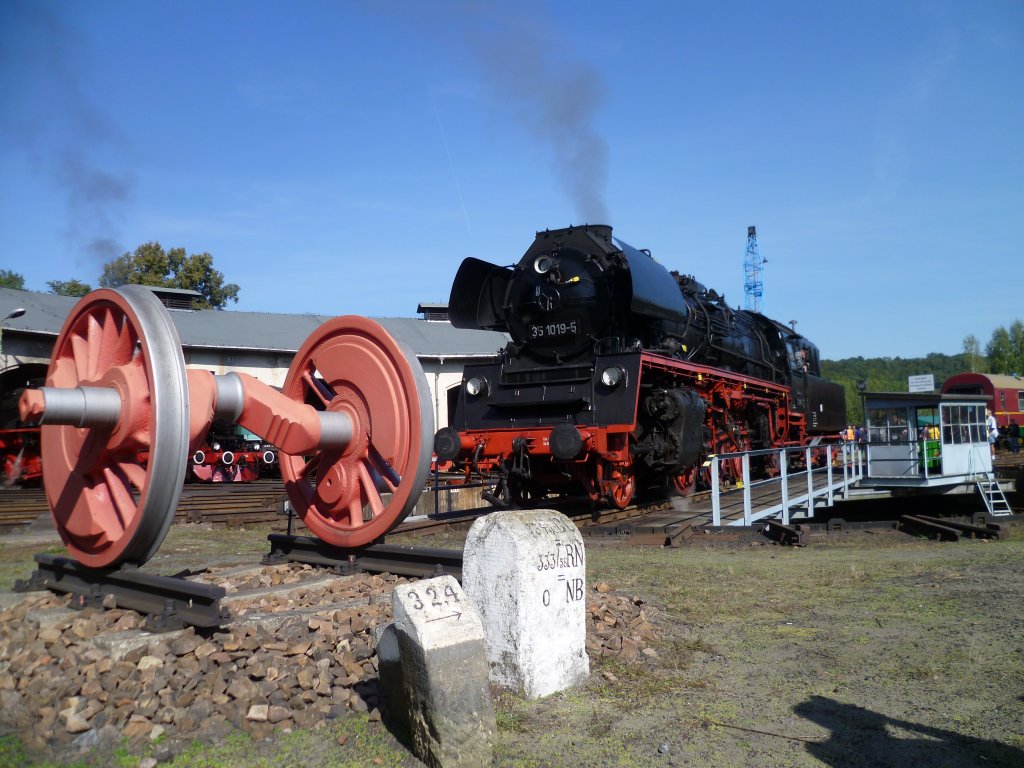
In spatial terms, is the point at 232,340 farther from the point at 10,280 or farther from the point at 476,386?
the point at 10,280

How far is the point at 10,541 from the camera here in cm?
972

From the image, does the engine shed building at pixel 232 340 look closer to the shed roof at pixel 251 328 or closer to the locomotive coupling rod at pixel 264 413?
the shed roof at pixel 251 328

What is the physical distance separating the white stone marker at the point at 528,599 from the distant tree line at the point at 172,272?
129 feet

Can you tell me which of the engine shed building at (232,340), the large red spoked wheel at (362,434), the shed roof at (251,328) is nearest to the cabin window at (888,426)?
the engine shed building at (232,340)

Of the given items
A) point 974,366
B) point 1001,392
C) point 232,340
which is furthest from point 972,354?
point 232,340

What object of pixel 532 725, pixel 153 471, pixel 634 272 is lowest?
pixel 532 725

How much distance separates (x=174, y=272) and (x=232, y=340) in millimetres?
22075

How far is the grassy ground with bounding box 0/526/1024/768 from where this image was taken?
3.32 metres

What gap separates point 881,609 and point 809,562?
86.8 inches

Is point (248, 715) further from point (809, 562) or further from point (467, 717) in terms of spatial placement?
point (809, 562)

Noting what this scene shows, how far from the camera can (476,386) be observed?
37.7 feet

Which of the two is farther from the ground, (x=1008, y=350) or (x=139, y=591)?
(x=1008, y=350)

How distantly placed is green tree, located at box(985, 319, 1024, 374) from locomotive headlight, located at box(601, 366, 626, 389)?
8239 centimetres

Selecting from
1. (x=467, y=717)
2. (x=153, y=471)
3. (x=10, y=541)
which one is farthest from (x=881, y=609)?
(x=10, y=541)
